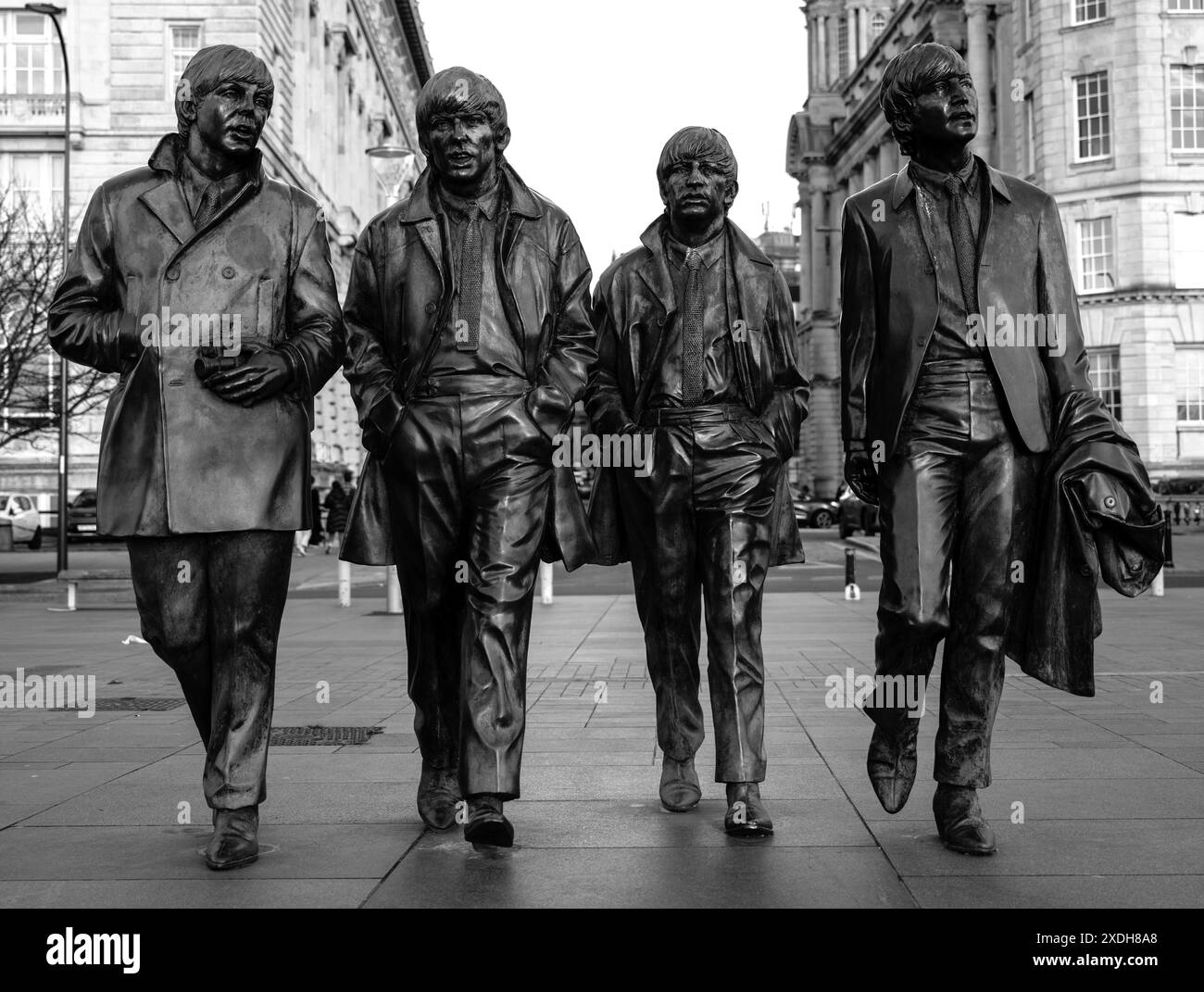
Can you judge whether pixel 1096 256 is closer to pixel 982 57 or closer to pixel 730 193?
pixel 982 57

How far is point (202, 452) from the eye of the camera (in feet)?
15.8

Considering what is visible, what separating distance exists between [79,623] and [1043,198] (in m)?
13.1

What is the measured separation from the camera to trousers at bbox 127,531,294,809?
483cm

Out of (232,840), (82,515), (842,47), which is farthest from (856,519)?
(842,47)

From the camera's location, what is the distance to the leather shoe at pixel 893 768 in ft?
16.9

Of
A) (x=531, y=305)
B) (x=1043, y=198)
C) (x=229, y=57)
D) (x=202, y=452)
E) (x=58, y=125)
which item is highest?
(x=58, y=125)

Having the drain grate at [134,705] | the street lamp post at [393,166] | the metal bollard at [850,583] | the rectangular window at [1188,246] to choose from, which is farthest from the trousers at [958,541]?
the rectangular window at [1188,246]

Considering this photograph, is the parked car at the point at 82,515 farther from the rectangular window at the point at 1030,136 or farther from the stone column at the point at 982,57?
the stone column at the point at 982,57

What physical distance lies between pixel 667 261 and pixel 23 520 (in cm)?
3596

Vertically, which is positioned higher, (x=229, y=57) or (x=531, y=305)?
(x=229, y=57)
